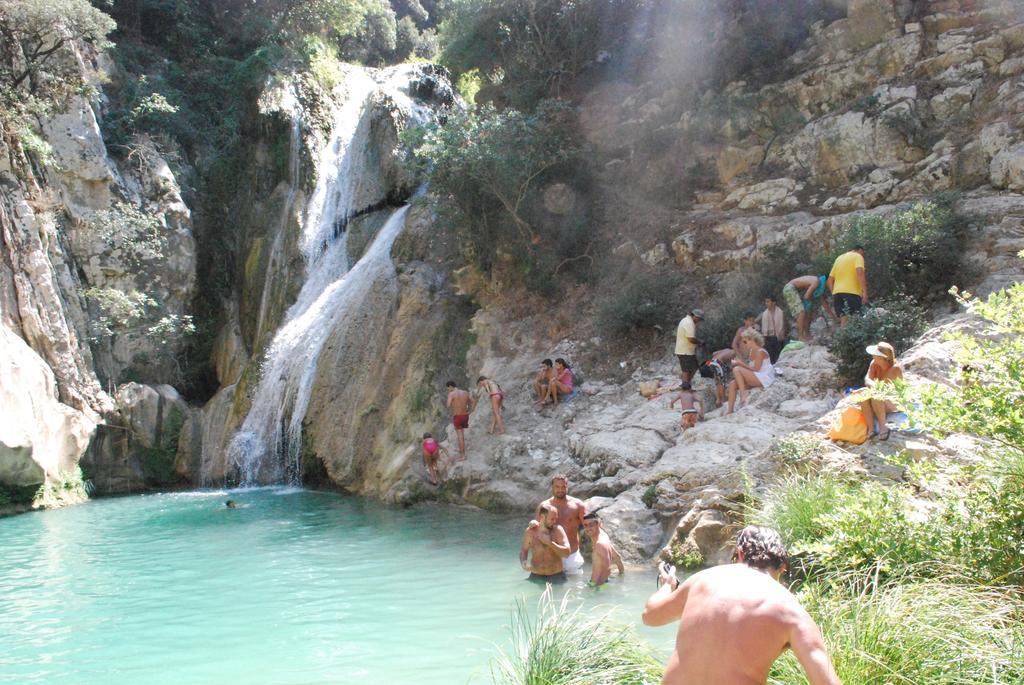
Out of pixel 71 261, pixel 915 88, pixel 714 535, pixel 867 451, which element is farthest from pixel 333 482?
pixel 915 88

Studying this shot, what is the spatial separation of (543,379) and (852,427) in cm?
742

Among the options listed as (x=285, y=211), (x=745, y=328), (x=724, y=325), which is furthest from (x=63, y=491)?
(x=745, y=328)

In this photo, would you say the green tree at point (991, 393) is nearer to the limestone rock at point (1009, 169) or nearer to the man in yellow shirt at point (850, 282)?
the man in yellow shirt at point (850, 282)

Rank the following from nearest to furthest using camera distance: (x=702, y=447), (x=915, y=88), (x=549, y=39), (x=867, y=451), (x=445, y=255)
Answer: (x=867, y=451), (x=702, y=447), (x=915, y=88), (x=445, y=255), (x=549, y=39)

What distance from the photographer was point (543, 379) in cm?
1562

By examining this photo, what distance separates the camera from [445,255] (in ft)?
64.8

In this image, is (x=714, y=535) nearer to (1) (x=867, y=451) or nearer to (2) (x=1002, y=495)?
(1) (x=867, y=451)

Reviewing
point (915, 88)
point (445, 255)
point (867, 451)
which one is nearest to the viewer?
point (867, 451)

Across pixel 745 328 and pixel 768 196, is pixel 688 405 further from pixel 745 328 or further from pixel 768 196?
pixel 768 196

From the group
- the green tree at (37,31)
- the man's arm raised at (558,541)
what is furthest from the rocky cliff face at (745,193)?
the green tree at (37,31)

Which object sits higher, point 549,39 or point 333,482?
point 549,39

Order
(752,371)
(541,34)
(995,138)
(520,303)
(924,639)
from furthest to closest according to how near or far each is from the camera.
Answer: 1. (541,34)
2. (520,303)
3. (995,138)
4. (752,371)
5. (924,639)

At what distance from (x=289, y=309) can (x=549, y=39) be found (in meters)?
9.66

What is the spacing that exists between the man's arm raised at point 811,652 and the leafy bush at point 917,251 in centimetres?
1032
